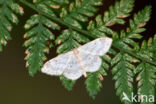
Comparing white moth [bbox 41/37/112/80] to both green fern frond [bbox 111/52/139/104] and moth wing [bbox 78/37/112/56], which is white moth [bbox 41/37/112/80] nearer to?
moth wing [bbox 78/37/112/56]

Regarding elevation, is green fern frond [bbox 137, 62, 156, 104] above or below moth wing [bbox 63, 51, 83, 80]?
below

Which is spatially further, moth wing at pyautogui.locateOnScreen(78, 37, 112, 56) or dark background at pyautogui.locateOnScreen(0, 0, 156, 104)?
dark background at pyautogui.locateOnScreen(0, 0, 156, 104)

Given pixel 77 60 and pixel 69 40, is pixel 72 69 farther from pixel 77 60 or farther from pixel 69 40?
pixel 69 40

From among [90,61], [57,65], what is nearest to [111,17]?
[90,61]

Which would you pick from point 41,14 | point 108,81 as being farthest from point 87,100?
point 41,14

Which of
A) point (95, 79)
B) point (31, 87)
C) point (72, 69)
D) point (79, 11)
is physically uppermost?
point (79, 11)

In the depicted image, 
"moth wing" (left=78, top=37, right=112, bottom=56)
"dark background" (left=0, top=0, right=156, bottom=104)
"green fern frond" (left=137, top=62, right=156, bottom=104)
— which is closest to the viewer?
"moth wing" (left=78, top=37, right=112, bottom=56)

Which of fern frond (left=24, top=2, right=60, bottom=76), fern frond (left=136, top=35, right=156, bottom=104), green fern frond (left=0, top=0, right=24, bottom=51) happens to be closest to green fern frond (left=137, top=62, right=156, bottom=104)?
fern frond (left=136, top=35, right=156, bottom=104)

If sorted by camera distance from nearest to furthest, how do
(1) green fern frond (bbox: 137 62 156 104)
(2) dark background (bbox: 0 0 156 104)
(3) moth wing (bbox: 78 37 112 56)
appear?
(3) moth wing (bbox: 78 37 112 56), (1) green fern frond (bbox: 137 62 156 104), (2) dark background (bbox: 0 0 156 104)
